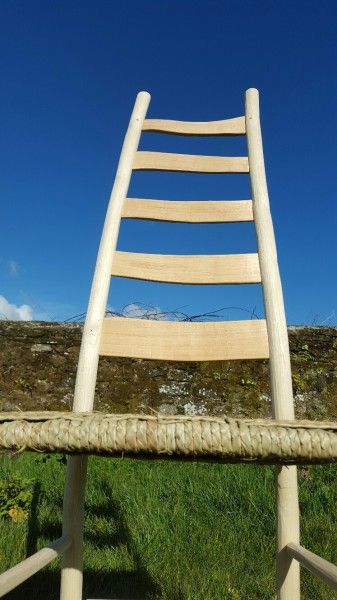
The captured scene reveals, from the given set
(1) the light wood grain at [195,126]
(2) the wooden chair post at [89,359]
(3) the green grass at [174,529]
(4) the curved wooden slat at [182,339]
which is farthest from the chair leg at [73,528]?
(1) the light wood grain at [195,126]

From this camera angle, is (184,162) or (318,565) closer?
(318,565)

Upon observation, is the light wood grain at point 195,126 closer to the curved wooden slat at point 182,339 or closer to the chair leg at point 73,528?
the curved wooden slat at point 182,339

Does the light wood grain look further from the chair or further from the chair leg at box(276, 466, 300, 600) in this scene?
the chair leg at box(276, 466, 300, 600)

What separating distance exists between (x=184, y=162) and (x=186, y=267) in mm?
296

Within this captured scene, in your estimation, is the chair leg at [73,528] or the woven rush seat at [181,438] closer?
the woven rush seat at [181,438]

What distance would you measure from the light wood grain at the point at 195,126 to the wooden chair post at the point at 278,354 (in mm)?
38

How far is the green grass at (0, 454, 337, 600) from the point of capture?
1.31 metres

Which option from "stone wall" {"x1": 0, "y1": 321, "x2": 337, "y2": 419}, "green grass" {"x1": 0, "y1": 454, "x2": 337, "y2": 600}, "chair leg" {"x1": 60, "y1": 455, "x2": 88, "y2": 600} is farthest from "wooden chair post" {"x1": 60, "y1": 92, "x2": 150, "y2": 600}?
"stone wall" {"x1": 0, "y1": 321, "x2": 337, "y2": 419}

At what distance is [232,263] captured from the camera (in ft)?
3.56

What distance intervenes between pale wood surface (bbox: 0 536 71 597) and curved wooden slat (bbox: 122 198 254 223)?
65 cm

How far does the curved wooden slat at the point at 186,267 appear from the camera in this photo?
1.08 m

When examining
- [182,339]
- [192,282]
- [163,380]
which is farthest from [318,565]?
[163,380]

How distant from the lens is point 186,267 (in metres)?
1.11

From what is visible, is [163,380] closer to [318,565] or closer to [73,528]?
[73,528]
